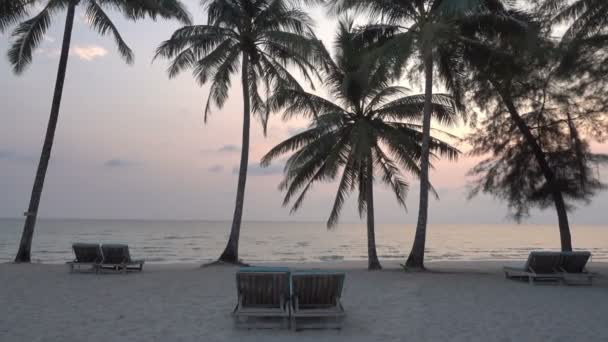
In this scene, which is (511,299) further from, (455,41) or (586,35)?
(455,41)

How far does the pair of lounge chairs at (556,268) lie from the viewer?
12.0 meters

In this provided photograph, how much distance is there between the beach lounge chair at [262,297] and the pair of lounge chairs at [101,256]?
282 inches

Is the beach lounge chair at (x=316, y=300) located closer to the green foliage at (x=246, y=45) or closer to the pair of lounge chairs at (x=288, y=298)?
the pair of lounge chairs at (x=288, y=298)

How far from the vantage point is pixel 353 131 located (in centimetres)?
1680

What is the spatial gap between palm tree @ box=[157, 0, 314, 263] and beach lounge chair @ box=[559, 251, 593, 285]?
9.72 meters

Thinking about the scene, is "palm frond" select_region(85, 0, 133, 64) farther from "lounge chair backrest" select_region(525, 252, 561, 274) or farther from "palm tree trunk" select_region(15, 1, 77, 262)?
"lounge chair backrest" select_region(525, 252, 561, 274)

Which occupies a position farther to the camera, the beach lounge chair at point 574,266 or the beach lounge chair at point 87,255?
the beach lounge chair at point 87,255

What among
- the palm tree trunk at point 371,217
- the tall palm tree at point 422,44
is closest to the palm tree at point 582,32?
the tall palm tree at point 422,44

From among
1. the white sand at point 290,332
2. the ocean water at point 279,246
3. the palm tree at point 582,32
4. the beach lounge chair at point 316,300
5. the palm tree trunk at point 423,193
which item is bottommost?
the ocean water at point 279,246

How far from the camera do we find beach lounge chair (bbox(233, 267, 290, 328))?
7.04 meters

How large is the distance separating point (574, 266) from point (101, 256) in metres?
12.0

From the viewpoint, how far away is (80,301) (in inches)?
354

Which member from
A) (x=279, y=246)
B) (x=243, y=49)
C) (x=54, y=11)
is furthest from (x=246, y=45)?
(x=279, y=246)

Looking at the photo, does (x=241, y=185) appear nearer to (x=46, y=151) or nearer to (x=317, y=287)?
(x=46, y=151)
